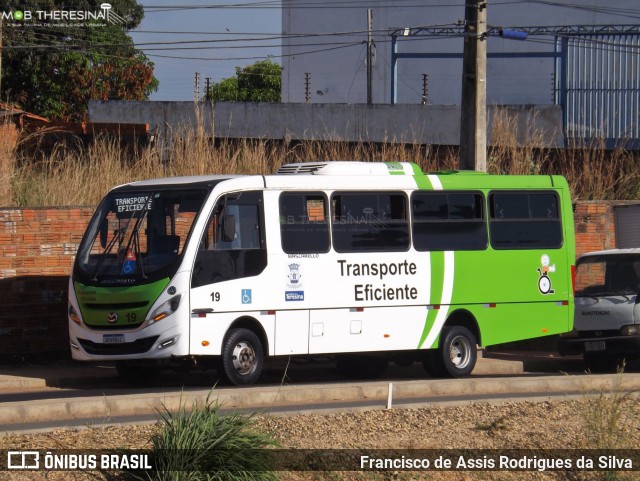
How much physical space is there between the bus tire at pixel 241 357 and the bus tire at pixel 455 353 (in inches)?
114

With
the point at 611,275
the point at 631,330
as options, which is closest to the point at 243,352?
the point at 631,330

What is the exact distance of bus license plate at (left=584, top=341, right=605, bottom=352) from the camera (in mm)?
17094

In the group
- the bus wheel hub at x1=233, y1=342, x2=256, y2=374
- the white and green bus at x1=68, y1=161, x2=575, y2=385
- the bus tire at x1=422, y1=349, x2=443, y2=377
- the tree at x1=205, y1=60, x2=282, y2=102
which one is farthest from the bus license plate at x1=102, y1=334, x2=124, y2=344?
the tree at x1=205, y1=60, x2=282, y2=102

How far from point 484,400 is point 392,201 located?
4.69 metres

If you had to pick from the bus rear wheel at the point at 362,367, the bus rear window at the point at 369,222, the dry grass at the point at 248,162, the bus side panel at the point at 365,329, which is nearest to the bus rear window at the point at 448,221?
the bus rear window at the point at 369,222

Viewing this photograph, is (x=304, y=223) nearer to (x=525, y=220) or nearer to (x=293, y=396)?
(x=293, y=396)

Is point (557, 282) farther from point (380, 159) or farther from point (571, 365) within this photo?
point (380, 159)

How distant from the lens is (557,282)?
17.0 m

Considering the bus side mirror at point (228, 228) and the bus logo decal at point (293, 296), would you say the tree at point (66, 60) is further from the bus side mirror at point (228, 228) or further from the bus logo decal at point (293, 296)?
the bus side mirror at point (228, 228)

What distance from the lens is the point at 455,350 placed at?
16109 mm

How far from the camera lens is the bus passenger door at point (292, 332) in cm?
1458

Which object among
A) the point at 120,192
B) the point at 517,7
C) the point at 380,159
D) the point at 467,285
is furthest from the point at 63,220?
the point at 517,7

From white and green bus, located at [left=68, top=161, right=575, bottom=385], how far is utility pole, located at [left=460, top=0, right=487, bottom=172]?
183cm

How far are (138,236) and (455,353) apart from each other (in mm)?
5061
